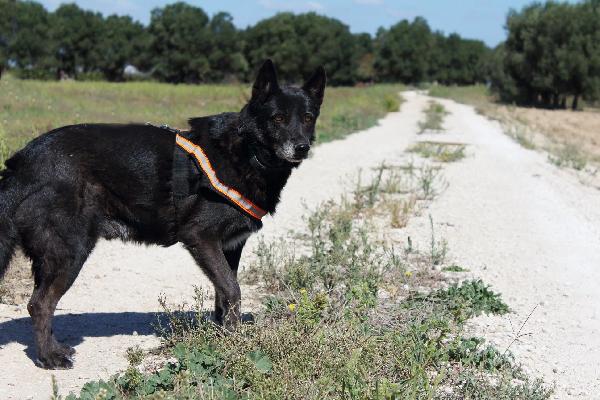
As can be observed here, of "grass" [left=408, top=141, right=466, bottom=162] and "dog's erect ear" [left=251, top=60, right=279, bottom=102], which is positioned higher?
"dog's erect ear" [left=251, top=60, right=279, bottom=102]

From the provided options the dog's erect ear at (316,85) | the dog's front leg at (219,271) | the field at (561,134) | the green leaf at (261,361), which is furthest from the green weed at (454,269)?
the field at (561,134)

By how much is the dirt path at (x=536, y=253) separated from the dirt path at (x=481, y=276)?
0.05ft

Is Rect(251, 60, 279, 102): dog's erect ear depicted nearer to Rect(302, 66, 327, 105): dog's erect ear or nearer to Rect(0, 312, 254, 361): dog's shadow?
Rect(302, 66, 327, 105): dog's erect ear

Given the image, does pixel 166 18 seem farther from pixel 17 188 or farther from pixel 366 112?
pixel 17 188

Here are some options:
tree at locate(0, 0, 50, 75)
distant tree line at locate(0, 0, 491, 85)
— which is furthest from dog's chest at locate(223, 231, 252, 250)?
tree at locate(0, 0, 50, 75)

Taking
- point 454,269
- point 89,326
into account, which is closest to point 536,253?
point 454,269

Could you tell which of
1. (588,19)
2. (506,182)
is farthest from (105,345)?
(588,19)

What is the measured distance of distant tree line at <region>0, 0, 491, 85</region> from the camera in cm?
8200

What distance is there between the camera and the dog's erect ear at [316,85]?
4.96m

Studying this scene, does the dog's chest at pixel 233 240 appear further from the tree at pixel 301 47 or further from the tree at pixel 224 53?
the tree at pixel 301 47

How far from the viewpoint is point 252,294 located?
584cm

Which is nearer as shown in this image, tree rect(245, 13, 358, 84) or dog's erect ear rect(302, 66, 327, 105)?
dog's erect ear rect(302, 66, 327, 105)

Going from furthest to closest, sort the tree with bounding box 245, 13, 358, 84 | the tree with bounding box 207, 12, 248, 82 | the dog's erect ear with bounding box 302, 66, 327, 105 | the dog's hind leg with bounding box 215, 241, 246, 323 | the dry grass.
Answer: the tree with bounding box 245, 13, 358, 84 < the tree with bounding box 207, 12, 248, 82 < the dry grass < the dog's erect ear with bounding box 302, 66, 327, 105 < the dog's hind leg with bounding box 215, 241, 246, 323

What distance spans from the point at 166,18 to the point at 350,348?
98.1 metres
